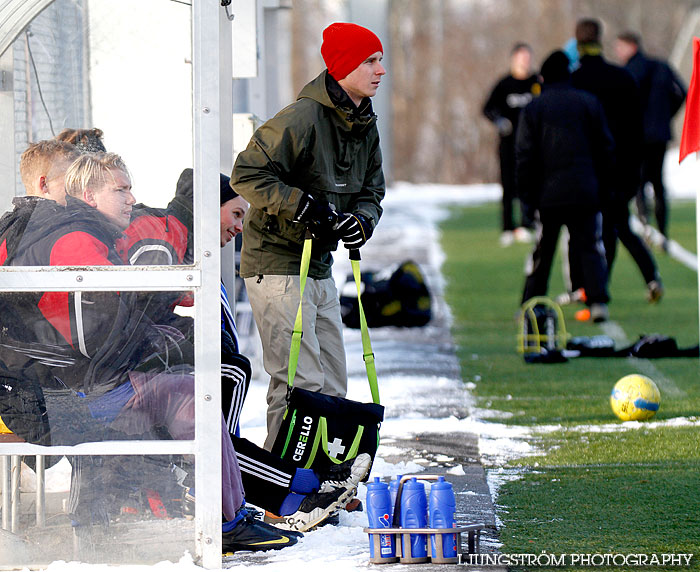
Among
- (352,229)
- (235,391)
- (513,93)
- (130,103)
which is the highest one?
(513,93)

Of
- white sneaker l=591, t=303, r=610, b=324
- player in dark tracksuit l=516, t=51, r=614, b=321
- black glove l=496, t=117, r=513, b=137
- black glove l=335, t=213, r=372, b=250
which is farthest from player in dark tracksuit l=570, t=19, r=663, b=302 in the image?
black glove l=335, t=213, r=372, b=250

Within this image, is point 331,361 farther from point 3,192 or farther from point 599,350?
point 599,350

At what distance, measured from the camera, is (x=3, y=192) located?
14.7 feet

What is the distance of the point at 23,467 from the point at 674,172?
3145 centimetres

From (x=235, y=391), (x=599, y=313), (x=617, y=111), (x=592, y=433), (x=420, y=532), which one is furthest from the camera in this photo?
(x=617, y=111)

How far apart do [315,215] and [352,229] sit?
0.59ft

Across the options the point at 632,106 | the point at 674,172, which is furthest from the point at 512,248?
the point at 674,172

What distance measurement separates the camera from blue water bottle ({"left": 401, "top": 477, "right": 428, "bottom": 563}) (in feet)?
14.3

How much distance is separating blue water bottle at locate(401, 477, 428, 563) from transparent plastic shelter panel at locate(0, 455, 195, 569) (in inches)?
29.5

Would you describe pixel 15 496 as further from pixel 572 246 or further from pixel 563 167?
pixel 572 246

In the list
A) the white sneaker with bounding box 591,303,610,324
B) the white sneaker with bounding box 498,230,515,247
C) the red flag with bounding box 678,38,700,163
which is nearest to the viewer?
the red flag with bounding box 678,38,700,163

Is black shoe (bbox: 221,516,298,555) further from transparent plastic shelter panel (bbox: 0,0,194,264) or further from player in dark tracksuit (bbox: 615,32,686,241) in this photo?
player in dark tracksuit (bbox: 615,32,686,241)

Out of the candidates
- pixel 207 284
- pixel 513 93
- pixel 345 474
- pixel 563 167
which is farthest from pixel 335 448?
pixel 513 93

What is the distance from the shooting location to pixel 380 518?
4422 millimetres
